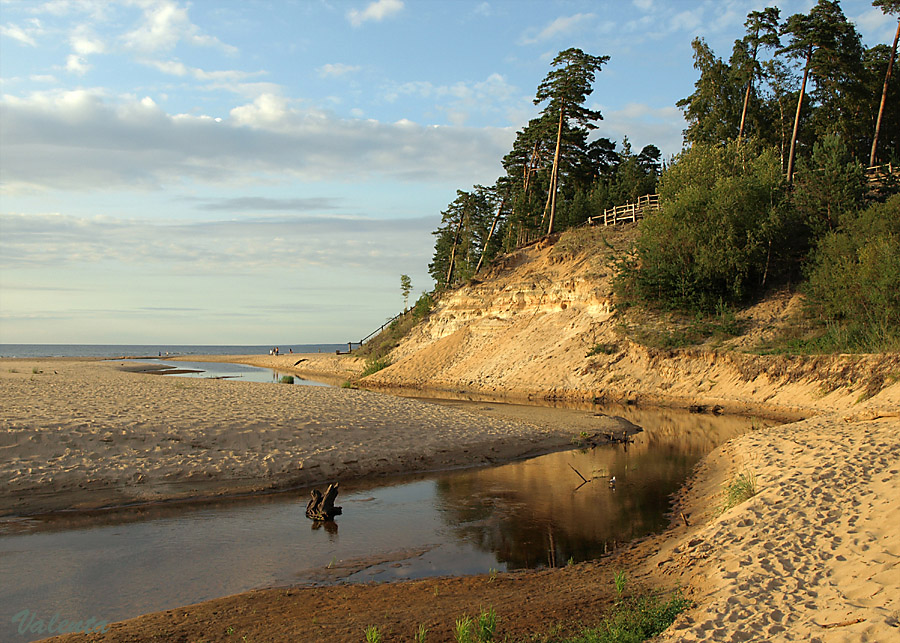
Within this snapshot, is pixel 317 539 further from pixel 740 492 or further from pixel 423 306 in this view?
pixel 423 306

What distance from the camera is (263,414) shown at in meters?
18.0

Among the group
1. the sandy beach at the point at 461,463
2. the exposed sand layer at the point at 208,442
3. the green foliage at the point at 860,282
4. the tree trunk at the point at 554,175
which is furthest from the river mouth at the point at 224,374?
the green foliage at the point at 860,282

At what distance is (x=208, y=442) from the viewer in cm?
1493

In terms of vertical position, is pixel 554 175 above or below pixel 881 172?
above

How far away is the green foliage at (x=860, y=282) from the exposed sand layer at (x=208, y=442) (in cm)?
1310

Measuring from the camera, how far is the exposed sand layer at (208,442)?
12437mm

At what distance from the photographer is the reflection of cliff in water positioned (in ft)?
33.1

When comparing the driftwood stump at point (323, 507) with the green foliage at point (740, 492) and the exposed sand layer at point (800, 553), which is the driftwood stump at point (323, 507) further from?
the green foliage at point (740, 492)

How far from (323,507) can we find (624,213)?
44.4 metres

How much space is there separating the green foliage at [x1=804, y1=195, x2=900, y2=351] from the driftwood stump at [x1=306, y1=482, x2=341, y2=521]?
2334cm

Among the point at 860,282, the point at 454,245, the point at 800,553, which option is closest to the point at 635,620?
the point at 800,553

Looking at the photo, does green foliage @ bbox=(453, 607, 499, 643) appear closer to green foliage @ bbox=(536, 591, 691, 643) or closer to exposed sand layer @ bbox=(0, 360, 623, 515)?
green foliage @ bbox=(536, 591, 691, 643)

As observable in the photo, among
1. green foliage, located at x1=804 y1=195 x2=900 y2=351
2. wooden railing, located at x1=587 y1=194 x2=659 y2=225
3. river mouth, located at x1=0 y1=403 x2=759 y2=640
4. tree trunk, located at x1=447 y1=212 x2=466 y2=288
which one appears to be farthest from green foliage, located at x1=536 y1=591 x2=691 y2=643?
tree trunk, located at x1=447 y1=212 x2=466 y2=288

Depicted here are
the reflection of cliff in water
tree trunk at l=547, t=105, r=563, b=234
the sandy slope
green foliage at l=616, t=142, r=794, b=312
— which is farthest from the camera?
tree trunk at l=547, t=105, r=563, b=234
